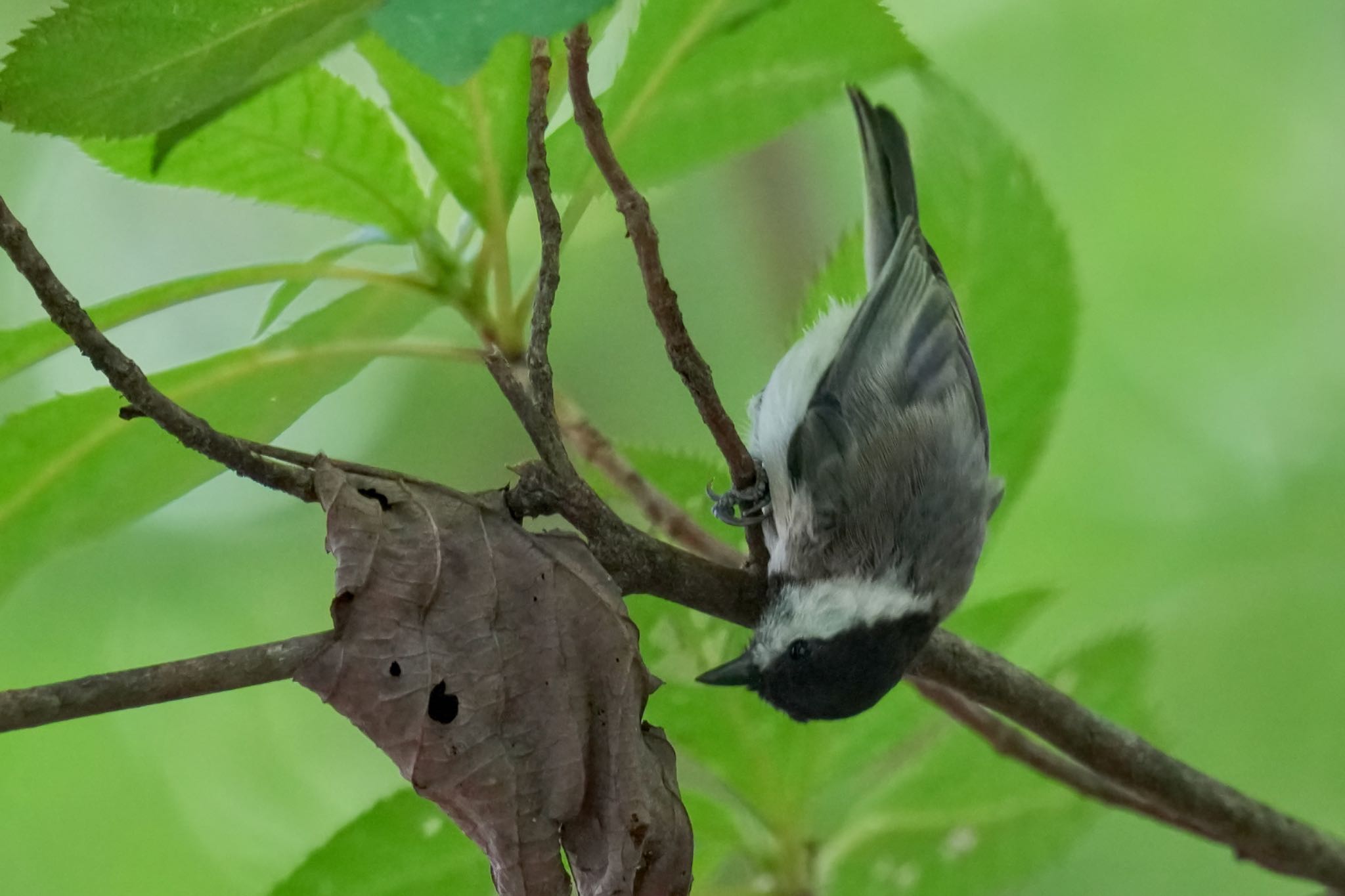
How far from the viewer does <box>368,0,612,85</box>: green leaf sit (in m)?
0.48

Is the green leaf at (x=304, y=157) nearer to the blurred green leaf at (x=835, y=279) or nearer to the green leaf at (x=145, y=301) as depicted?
the green leaf at (x=145, y=301)

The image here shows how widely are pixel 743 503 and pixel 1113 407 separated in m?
1.20

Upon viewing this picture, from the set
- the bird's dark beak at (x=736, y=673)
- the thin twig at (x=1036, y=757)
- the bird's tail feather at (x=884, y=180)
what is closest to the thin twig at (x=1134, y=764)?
the thin twig at (x=1036, y=757)

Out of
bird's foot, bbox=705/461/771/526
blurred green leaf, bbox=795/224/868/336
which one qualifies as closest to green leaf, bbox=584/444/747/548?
bird's foot, bbox=705/461/771/526

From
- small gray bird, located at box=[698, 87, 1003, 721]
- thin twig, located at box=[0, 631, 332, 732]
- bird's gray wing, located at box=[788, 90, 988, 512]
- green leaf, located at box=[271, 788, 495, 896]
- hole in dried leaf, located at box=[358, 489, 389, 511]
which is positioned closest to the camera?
thin twig, located at box=[0, 631, 332, 732]

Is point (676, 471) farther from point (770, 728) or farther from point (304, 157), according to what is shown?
point (304, 157)

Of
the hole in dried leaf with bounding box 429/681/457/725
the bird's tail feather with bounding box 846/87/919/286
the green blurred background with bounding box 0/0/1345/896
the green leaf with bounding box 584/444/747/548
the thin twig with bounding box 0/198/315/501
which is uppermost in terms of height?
the thin twig with bounding box 0/198/315/501

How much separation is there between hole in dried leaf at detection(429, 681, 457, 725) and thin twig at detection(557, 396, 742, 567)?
0.32 m

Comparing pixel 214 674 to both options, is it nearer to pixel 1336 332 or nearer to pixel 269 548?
pixel 269 548

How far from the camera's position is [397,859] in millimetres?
824

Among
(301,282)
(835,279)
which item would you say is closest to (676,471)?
(835,279)

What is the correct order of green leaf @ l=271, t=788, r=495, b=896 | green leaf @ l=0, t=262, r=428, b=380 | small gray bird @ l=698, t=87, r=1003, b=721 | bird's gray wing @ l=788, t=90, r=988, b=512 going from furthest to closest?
bird's gray wing @ l=788, t=90, r=988, b=512 → small gray bird @ l=698, t=87, r=1003, b=721 → green leaf @ l=271, t=788, r=495, b=896 → green leaf @ l=0, t=262, r=428, b=380

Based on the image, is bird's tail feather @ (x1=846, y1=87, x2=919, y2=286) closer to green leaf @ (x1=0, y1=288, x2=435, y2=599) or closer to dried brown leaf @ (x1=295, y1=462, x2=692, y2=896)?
green leaf @ (x1=0, y1=288, x2=435, y2=599)

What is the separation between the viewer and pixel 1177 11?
81.4 inches
